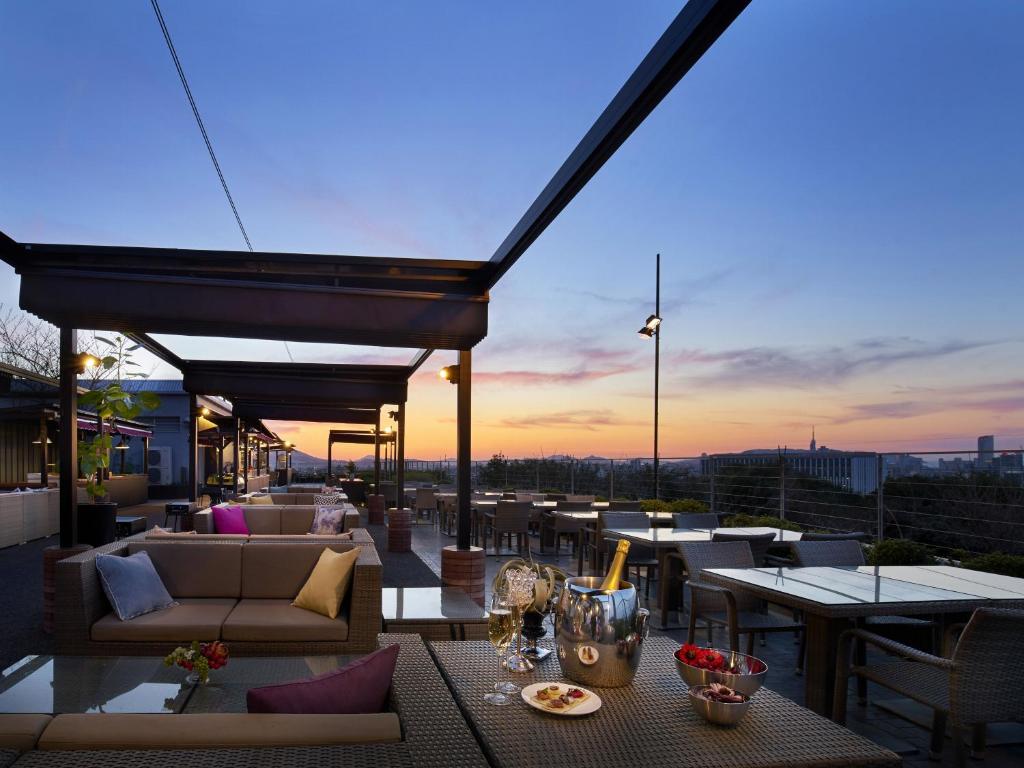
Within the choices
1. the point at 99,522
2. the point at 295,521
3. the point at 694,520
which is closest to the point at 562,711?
the point at 694,520

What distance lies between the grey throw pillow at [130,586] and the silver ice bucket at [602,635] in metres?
3.58

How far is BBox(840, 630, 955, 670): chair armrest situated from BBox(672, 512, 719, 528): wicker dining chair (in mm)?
3927

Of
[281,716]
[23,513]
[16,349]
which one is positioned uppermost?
[16,349]

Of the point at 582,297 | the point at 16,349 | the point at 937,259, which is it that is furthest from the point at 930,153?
the point at 16,349

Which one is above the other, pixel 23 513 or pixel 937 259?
pixel 937 259

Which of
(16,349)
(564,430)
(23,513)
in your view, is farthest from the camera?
(564,430)

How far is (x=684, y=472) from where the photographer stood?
11430 mm

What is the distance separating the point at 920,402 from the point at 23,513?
13605 millimetres

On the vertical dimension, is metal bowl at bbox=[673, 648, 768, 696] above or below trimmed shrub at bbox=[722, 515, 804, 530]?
above

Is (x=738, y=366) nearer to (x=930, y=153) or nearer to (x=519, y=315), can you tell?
(x=519, y=315)

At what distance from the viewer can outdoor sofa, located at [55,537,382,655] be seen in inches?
166

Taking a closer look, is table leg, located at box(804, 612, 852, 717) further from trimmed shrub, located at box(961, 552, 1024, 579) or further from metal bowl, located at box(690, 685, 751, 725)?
trimmed shrub, located at box(961, 552, 1024, 579)

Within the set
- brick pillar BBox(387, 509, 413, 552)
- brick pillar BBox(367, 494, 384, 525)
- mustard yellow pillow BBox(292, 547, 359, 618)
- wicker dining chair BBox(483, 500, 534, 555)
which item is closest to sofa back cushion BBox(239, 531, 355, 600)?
mustard yellow pillow BBox(292, 547, 359, 618)

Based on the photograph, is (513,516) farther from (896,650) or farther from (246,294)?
(896,650)
